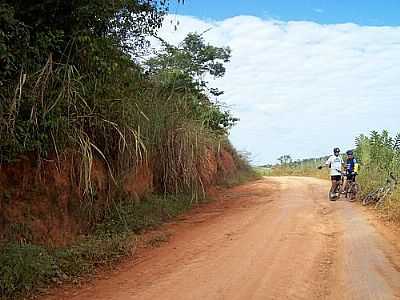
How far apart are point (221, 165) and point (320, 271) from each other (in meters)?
15.5

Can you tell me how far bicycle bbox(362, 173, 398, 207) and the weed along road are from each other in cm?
107

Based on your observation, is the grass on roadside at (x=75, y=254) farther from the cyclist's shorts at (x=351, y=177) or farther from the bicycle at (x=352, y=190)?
the cyclist's shorts at (x=351, y=177)

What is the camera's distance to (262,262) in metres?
8.16

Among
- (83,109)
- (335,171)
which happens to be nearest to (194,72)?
(335,171)

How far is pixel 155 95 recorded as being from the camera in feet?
45.1

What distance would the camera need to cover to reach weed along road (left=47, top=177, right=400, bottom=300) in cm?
675

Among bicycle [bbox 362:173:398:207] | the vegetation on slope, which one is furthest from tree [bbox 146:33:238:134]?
bicycle [bbox 362:173:398:207]

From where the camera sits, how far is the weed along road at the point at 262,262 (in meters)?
6.75

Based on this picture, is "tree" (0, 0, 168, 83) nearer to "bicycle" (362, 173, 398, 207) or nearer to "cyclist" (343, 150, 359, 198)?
"bicycle" (362, 173, 398, 207)

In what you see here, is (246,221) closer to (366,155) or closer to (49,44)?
(49,44)

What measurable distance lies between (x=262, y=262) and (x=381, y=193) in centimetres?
737

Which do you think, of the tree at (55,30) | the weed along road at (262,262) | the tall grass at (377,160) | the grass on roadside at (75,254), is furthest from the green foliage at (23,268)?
the tall grass at (377,160)

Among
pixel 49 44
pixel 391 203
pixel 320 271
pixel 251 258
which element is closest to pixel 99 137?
pixel 49 44

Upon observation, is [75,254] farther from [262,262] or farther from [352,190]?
[352,190]
